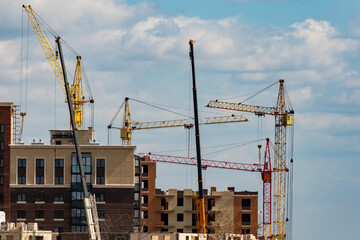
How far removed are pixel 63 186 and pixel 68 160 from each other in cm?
476

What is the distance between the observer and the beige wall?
606 ft

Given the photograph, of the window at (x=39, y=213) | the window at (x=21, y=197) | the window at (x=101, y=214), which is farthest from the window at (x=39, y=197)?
the window at (x=101, y=214)

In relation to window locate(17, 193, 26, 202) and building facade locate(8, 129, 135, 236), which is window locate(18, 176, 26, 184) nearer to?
building facade locate(8, 129, 135, 236)

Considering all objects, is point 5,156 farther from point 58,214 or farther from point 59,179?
point 58,214

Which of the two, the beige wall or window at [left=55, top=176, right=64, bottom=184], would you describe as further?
window at [left=55, top=176, right=64, bottom=184]

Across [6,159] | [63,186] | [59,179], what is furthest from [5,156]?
[63,186]

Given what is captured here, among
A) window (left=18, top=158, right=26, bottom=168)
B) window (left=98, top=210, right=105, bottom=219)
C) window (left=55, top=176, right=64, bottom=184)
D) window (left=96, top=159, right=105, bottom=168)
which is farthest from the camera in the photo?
window (left=96, top=159, right=105, bottom=168)

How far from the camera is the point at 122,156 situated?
18662cm

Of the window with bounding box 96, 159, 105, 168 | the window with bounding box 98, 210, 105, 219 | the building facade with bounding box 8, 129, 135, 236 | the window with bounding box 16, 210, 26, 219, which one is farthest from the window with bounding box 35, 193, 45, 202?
the window with bounding box 96, 159, 105, 168

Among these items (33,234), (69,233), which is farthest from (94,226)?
(69,233)

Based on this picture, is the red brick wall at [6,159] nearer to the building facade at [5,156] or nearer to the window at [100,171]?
the building facade at [5,156]

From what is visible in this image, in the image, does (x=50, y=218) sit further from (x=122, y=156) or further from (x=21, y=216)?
(x=122, y=156)

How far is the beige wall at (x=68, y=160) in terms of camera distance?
184750 mm

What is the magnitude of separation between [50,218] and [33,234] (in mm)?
29526
